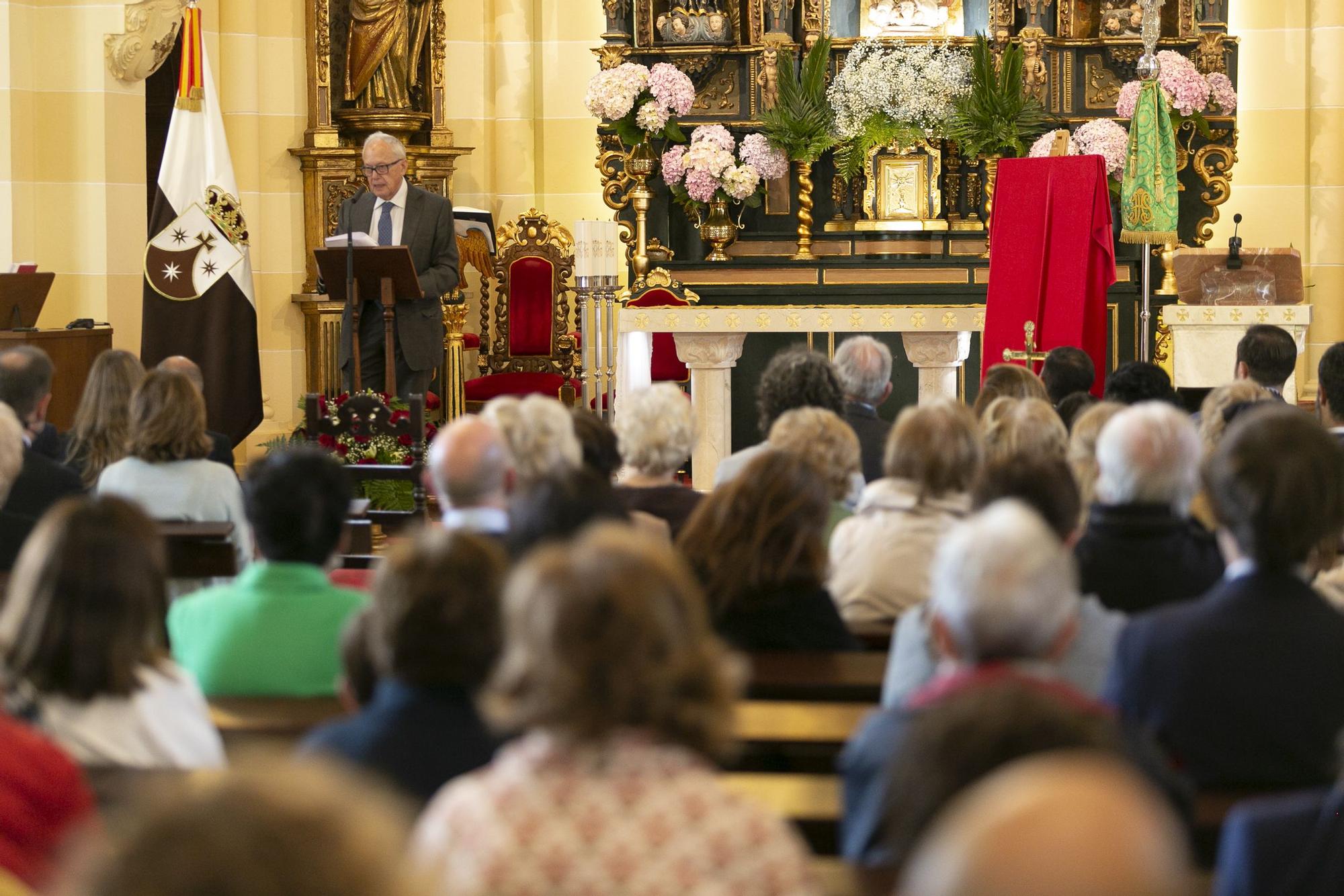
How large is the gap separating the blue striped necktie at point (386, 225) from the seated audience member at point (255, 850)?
23.9 feet

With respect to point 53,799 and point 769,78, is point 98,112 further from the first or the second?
point 53,799

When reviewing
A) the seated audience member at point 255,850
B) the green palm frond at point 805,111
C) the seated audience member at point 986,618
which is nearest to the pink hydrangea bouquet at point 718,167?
the green palm frond at point 805,111

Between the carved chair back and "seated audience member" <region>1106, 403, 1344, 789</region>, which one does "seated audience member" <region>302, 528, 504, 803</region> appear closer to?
"seated audience member" <region>1106, 403, 1344, 789</region>

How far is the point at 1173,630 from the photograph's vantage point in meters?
2.70

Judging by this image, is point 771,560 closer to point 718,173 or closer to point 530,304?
point 718,173

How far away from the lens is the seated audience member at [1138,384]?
5918mm

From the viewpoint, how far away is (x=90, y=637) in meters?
2.46

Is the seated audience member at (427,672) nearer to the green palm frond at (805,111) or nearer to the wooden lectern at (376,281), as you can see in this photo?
the wooden lectern at (376,281)

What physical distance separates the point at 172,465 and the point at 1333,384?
3.40 m

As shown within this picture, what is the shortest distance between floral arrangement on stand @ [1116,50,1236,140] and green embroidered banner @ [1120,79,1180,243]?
63.5 inches

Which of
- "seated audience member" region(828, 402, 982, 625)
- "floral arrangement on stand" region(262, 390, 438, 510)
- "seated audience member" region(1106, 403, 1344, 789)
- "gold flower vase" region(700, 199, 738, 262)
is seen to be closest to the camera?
"seated audience member" region(1106, 403, 1344, 789)

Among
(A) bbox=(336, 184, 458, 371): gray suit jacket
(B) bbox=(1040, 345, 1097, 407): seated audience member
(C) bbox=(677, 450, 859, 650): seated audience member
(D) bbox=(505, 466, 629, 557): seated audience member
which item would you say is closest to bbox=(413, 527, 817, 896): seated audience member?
(D) bbox=(505, 466, 629, 557): seated audience member

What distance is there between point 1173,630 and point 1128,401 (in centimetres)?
336

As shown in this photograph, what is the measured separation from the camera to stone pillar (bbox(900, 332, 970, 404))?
900 cm
